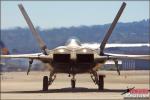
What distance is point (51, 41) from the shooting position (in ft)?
544

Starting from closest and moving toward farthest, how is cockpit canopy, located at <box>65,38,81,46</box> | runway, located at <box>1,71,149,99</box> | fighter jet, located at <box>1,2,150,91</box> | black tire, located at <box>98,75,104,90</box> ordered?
runway, located at <box>1,71,149,99</box> → fighter jet, located at <box>1,2,150,91</box> → cockpit canopy, located at <box>65,38,81,46</box> → black tire, located at <box>98,75,104,90</box>

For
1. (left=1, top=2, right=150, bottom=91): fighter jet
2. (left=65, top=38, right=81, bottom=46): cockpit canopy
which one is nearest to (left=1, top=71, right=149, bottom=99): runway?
(left=1, top=2, right=150, bottom=91): fighter jet

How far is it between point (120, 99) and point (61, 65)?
6.78 metres

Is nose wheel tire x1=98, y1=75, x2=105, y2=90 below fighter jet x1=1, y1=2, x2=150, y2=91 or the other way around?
below

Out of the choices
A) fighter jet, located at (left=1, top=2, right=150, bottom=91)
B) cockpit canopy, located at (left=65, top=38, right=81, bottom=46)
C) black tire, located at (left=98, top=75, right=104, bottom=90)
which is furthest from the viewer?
black tire, located at (left=98, top=75, right=104, bottom=90)

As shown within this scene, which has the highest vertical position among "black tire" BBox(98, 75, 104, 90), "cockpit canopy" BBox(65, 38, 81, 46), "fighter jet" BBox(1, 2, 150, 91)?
"cockpit canopy" BBox(65, 38, 81, 46)

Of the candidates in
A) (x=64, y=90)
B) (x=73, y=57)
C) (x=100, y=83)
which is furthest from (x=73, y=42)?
(x=64, y=90)

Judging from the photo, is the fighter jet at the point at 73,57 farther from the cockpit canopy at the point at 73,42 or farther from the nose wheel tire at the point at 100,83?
the nose wheel tire at the point at 100,83

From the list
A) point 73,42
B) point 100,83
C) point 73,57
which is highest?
point 73,42

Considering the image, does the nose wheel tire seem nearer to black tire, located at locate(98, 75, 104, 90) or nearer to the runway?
black tire, located at locate(98, 75, 104, 90)

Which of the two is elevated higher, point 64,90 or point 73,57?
point 73,57

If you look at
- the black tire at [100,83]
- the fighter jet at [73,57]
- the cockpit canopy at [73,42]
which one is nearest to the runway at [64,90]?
the black tire at [100,83]

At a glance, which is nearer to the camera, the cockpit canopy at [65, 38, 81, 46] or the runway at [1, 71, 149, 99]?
the runway at [1, 71, 149, 99]

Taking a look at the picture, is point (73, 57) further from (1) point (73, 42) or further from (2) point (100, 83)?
(2) point (100, 83)
